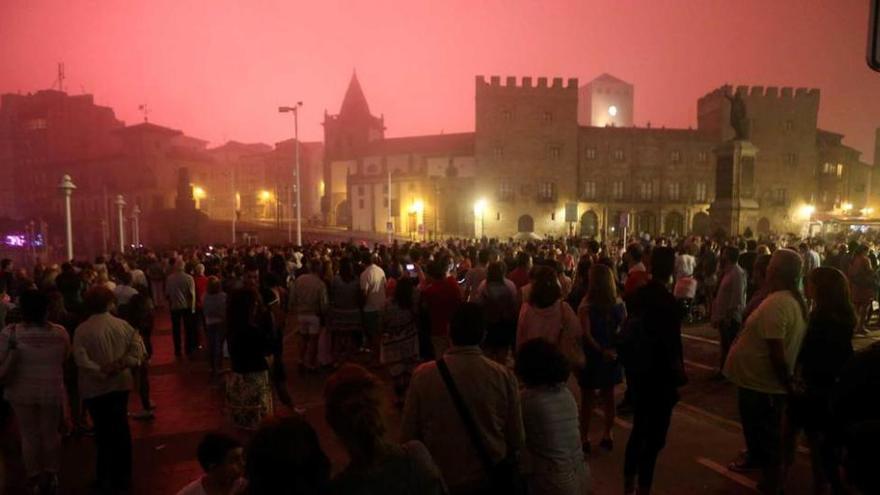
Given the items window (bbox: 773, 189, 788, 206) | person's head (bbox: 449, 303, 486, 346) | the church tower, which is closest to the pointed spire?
the church tower

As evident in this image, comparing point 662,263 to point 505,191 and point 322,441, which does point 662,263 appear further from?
point 505,191

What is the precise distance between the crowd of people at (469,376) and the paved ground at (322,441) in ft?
0.89

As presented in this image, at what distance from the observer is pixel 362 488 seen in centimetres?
245

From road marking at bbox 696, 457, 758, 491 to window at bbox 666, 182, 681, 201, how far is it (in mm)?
58921

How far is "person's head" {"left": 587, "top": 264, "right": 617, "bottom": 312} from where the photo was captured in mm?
6348

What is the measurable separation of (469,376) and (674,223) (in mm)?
62873

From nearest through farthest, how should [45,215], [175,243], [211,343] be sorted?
[211,343] < [175,243] < [45,215]

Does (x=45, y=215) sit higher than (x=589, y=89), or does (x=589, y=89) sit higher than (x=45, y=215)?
(x=589, y=89)

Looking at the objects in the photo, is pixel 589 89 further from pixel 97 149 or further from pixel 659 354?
pixel 659 354

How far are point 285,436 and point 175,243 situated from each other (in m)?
49.2

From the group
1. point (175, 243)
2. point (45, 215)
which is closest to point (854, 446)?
point (175, 243)

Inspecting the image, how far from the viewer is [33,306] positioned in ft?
17.4

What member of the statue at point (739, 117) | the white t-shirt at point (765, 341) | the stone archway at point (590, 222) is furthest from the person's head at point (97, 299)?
the stone archway at point (590, 222)

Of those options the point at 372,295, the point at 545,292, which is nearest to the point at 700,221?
the point at 372,295
